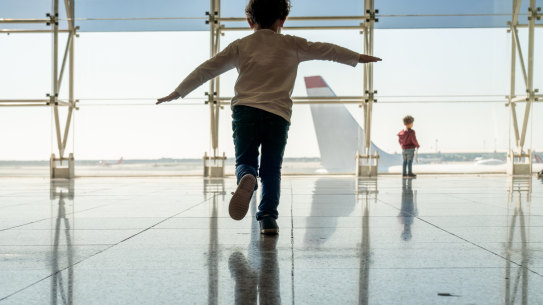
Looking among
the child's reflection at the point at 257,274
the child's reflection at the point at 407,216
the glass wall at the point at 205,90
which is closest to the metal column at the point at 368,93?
the glass wall at the point at 205,90

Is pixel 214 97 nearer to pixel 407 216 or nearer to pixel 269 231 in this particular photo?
pixel 407 216

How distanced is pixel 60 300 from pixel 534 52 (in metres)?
11.6

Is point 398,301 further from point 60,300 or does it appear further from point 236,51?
point 236,51

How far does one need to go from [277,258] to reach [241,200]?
638 mm

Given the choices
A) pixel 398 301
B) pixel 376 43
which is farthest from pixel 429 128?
pixel 398 301

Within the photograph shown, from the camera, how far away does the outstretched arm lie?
279cm

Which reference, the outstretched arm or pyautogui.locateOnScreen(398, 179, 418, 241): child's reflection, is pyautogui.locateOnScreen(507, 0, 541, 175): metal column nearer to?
pyautogui.locateOnScreen(398, 179, 418, 241): child's reflection

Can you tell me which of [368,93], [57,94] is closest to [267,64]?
[368,93]

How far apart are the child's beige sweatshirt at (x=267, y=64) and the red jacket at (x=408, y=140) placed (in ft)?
26.9

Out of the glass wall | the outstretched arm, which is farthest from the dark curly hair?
the glass wall

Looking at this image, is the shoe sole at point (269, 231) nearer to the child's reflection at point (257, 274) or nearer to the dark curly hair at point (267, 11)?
the child's reflection at point (257, 274)

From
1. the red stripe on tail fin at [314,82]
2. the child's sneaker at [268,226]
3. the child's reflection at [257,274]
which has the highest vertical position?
the red stripe on tail fin at [314,82]

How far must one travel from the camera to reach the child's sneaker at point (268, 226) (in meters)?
2.47

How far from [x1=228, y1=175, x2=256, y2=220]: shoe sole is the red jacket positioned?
28.4 feet
